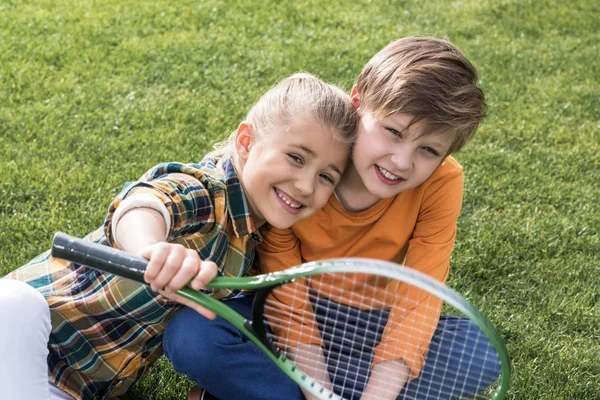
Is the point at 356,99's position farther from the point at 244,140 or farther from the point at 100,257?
the point at 100,257

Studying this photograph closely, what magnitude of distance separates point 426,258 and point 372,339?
32 cm

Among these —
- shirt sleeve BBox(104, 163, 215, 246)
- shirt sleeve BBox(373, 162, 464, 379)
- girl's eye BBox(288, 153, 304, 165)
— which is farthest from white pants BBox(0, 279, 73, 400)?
shirt sleeve BBox(373, 162, 464, 379)

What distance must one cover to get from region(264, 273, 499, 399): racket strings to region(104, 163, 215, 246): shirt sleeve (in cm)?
32

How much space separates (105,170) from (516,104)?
2462mm

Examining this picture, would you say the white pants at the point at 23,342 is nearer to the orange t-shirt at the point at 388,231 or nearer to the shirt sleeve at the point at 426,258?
the orange t-shirt at the point at 388,231

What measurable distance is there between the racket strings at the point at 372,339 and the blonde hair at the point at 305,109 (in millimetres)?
455

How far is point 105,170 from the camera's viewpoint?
3828 mm

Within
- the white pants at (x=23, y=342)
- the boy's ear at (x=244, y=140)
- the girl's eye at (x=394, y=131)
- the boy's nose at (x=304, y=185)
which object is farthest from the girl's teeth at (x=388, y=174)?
the white pants at (x=23, y=342)

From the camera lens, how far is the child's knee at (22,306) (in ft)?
7.40

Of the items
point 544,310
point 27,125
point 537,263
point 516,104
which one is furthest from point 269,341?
point 516,104

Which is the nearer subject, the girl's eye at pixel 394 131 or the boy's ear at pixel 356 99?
the girl's eye at pixel 394 131

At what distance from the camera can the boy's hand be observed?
6.15 ft

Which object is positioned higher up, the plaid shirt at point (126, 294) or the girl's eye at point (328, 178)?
the girl's eye at point (328, 178)

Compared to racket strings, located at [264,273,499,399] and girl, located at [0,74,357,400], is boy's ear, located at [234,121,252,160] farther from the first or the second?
racket strings, located at [264,273,499,399]
